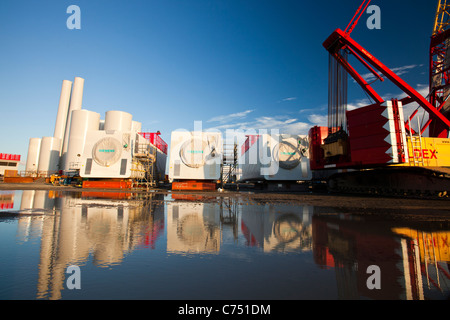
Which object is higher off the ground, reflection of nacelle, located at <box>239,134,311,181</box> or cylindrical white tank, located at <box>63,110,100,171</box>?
cylindrical white tank, located at <box>63,110,100,171</box>

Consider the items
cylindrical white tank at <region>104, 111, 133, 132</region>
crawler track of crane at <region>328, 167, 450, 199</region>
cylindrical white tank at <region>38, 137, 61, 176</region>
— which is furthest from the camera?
cylindrical white tank at <region>38, 137, 61, 176</region>

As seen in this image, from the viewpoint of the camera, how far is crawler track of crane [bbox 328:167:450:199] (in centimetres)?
1350

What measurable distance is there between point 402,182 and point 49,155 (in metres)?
60.6

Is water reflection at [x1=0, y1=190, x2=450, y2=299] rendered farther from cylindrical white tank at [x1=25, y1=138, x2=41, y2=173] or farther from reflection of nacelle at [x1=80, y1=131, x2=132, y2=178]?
cylindrical white tank at [x1=25, y1=138, x2=41, y2=173]

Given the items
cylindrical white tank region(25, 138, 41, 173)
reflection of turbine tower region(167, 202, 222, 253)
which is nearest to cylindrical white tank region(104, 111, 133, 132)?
cylindrical white tank region(25, 138, 41, 173)

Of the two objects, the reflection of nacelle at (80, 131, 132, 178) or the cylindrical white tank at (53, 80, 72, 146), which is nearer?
the reflection of nacelle at (80, 131, 132, 178)

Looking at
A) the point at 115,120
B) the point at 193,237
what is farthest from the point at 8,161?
the point at 193,237

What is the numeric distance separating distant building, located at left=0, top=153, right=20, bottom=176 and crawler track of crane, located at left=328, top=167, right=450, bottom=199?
77.2m

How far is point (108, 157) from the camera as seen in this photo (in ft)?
82.6

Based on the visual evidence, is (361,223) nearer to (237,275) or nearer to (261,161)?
(237,275)

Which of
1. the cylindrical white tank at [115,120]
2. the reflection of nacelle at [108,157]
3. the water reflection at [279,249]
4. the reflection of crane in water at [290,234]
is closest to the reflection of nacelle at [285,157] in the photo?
the reflection of nacelle at [108,157]

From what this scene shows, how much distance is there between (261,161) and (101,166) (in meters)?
18.6

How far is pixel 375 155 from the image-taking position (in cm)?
1511
